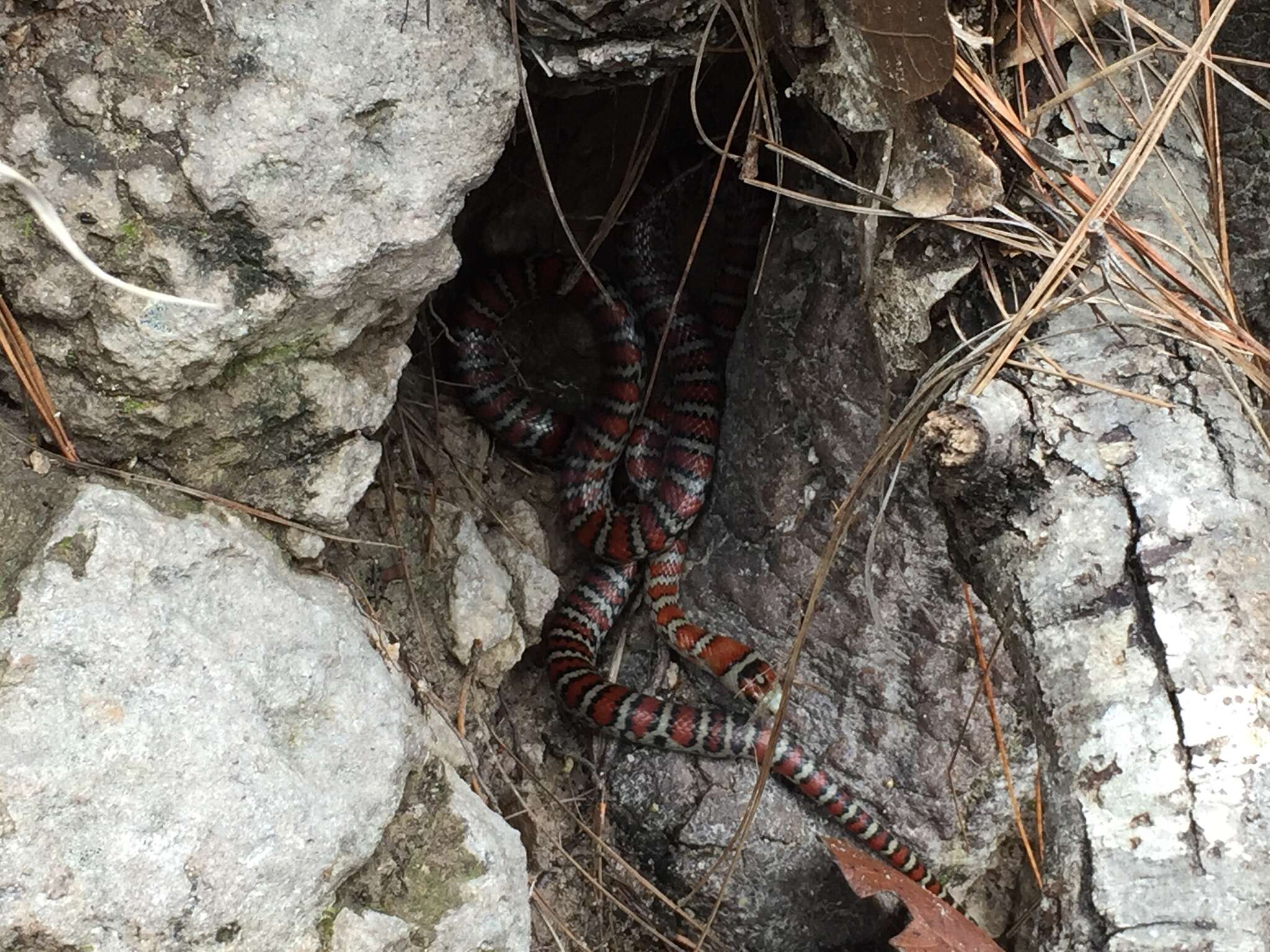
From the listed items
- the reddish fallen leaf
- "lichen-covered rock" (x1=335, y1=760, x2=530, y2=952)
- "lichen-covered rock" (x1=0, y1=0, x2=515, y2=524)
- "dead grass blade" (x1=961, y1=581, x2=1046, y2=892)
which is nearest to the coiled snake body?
the reddish fallen leaf

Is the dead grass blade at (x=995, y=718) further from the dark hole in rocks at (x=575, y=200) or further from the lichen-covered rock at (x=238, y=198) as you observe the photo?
the lichen-covered rock at (x=238, y=198)

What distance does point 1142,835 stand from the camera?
1407mm

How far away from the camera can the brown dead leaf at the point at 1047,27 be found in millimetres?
1747

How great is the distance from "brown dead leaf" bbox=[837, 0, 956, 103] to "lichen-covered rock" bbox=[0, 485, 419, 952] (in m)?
1.24

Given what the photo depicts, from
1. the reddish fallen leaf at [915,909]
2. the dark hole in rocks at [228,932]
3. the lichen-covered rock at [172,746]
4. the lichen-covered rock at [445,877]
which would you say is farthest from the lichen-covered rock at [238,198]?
the reddish fallen leaf at [915,909]

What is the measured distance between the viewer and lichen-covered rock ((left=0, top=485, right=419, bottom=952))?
4.40ft

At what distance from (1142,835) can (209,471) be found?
4.76 feet

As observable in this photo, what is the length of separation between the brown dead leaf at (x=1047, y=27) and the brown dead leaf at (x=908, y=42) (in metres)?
0.23

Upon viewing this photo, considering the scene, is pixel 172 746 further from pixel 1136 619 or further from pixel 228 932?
pixel 1136 619

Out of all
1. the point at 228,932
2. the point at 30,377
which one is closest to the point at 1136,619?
the point at 228,932

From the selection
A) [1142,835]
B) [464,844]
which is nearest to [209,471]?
[464,844]

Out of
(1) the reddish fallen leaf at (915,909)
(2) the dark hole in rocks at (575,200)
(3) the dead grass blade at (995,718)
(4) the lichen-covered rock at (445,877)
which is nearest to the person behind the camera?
(4) the lichen-covered rock at (445,877)

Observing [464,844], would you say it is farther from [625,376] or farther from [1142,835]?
[625,376]

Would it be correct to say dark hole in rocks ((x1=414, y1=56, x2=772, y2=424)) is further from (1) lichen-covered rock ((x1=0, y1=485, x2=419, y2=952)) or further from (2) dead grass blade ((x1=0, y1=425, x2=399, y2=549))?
(1) lichen-covered rock ((x1=0, y1=485, x2=419, y2=952))
